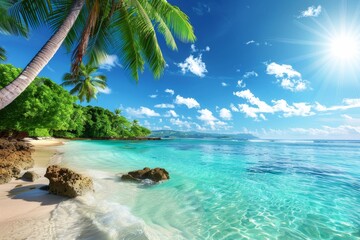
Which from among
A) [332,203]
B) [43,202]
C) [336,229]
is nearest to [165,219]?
[43,202]

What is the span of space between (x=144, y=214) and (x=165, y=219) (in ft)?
1.82

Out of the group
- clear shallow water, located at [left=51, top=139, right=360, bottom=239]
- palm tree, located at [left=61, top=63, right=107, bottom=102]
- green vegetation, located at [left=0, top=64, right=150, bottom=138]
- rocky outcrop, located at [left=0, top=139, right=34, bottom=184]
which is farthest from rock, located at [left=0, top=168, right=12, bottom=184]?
palm tree, located at [left=61, top=63, right=107, bottom=102]

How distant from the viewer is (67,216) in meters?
4.24

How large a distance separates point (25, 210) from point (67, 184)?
46.0 inches

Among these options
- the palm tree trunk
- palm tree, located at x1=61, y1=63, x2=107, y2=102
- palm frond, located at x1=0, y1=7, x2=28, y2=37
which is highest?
palm tree, located at x1=61, y1=63, x2=107, y2=102

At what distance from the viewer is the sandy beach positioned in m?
3.42

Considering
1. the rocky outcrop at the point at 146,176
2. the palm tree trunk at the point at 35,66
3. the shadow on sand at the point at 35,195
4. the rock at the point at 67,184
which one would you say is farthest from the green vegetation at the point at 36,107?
the palm tree trunk at the point at 35,66

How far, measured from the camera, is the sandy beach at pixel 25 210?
342cm

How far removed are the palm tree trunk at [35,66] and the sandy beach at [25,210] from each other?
2.12 m

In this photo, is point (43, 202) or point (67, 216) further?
point (43, 202)

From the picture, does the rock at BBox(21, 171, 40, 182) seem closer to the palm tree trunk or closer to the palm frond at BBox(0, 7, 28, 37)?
the palm tree trunk

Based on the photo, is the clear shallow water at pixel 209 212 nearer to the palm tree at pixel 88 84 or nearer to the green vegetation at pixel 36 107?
the green vegetation at pixel 36 107

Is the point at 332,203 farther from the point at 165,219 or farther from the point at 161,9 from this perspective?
the point at 161,9

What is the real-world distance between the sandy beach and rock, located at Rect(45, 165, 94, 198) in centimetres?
19
